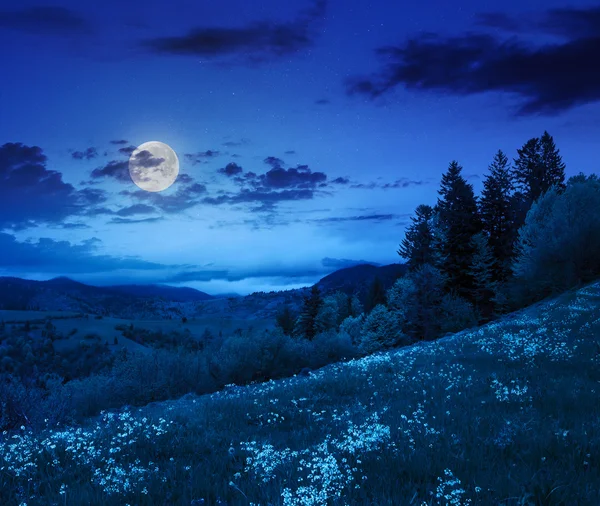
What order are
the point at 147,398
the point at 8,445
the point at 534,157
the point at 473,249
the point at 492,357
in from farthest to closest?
the point at 534,157 → the point at 473,249 → the point at 147,398 → the point at 492,357 → the point at 8,445

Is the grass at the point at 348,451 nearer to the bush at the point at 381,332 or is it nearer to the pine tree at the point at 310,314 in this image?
the bush at the point at 381,332

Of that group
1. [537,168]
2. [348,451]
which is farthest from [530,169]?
[348,451]

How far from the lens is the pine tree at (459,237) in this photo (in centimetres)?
6694

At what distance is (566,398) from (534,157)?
281ft

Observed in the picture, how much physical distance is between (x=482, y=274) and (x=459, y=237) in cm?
652

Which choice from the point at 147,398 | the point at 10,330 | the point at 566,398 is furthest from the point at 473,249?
Result: the point at 10,330

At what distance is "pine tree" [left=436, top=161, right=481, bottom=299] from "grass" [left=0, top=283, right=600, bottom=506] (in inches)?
2276

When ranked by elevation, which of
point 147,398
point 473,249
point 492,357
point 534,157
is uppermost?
point 534,157

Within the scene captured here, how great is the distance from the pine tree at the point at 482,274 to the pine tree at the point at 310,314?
28359 mm

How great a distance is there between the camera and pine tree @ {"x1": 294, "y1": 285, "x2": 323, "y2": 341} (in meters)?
82.1

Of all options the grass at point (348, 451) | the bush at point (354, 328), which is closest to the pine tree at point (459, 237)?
the bush at point (354, 328)

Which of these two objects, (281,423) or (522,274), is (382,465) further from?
(522,274)

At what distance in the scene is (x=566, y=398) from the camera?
8.69m

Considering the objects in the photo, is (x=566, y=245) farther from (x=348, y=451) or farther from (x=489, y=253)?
(x=348, y=451)
